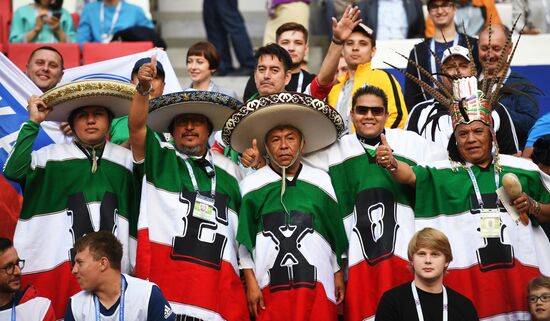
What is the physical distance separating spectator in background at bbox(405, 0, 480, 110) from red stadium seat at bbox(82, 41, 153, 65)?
115 inches

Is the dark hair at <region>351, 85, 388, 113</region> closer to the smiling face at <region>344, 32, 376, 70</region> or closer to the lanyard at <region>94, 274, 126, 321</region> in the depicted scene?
the smiling face at <region>344, 32, 376, 70</region>

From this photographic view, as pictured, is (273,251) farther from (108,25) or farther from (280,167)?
(108,25)

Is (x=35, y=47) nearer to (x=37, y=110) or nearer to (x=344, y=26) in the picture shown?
(x=37, y=110)

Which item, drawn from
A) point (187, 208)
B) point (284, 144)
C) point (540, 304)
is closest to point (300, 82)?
point (284, 144)

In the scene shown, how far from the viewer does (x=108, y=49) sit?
13.0 m

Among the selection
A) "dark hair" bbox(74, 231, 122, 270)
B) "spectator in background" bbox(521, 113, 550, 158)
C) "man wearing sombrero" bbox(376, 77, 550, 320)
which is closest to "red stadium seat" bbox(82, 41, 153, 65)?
"spectator in background" bbox(521, 113, 550, 158)

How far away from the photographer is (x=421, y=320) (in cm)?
783

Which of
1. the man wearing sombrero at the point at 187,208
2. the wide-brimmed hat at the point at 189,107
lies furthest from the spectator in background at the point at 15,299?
the wide-brimmed hat at the point at 189,107

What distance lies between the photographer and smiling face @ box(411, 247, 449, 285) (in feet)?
26.1

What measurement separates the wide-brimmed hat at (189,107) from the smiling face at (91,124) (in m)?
0.30

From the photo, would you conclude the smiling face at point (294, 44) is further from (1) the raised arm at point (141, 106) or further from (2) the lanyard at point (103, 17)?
(2) the lanyard at point (103, 17)

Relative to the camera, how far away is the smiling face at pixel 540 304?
8.30m

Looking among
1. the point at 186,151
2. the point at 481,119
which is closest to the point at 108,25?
the point at 186,151

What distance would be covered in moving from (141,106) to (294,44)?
8.17 feet
